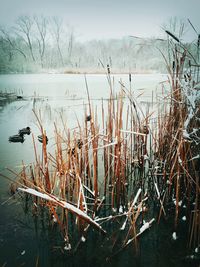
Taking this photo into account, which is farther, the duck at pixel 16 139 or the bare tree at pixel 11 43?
the bare tree at pixel 11 43

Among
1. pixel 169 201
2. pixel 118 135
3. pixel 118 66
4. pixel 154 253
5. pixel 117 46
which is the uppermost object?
pixel 117 46

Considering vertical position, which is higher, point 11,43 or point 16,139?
point 11,43

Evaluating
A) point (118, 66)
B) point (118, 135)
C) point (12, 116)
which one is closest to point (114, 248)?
point (118, 135)

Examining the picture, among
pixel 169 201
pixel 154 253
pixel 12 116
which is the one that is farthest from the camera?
pixel 12 116

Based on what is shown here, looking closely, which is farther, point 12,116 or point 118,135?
point 12,116

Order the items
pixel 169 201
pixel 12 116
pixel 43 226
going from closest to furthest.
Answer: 1. pixel 43 226
2. pixel 169 201
3. pixel 12 116

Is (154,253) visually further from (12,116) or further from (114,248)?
(12,116)

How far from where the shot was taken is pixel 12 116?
4.36 meters

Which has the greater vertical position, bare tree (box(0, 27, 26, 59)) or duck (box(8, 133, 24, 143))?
bare tree (box(0, 27, 26, 59))

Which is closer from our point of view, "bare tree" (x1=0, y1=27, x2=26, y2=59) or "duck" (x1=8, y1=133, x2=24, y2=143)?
"duck" (x1=8, y1=133, x2=24, y2=143)

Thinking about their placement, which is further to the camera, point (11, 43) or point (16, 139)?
point (11, 43)

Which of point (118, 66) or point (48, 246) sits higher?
point (118, 66)

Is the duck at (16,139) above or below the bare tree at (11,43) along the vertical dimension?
below

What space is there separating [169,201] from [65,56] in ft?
45.7
